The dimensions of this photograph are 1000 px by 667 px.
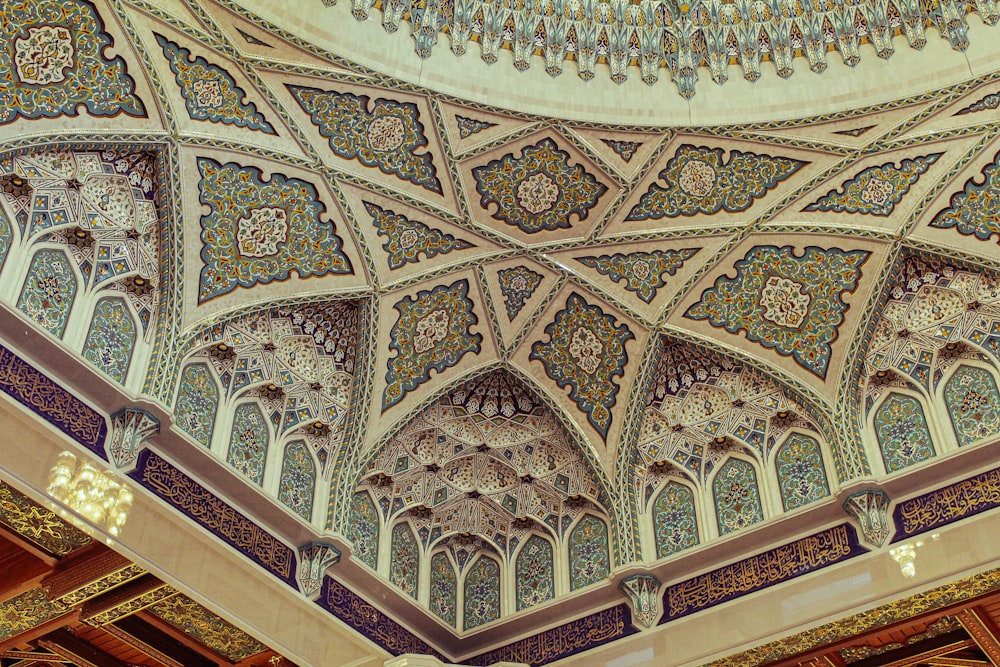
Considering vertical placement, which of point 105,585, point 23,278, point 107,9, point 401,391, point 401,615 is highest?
point 107,9

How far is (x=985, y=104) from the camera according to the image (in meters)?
7.85

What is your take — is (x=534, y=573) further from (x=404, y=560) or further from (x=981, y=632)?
(x=981, y=632)

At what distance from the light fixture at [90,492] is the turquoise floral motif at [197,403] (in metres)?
0.78

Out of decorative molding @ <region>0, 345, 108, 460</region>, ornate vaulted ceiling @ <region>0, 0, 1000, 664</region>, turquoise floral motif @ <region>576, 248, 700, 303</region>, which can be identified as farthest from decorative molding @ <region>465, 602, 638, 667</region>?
decorative molding @ <region>0, 345, 108, 460</region>

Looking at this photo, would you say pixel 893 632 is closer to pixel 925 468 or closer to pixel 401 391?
→ pixel 925 468

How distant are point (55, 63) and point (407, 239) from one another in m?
2.75

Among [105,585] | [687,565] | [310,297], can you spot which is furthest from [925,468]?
[105,585]

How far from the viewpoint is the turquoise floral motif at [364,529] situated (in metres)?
8.60

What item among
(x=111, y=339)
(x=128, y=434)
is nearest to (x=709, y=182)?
(x=111, y=339)

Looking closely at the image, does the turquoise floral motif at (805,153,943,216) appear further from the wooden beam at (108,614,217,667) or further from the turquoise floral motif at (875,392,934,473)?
the wooden beam at (108,614,217,667)

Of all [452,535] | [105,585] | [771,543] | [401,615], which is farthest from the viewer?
[452,535]

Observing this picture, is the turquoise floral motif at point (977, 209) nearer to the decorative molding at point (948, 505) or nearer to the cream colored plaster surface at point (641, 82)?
the cream colored plaster surface at point (641, 82)

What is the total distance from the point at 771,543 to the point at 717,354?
1587 mm

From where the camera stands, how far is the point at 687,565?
839 cm
